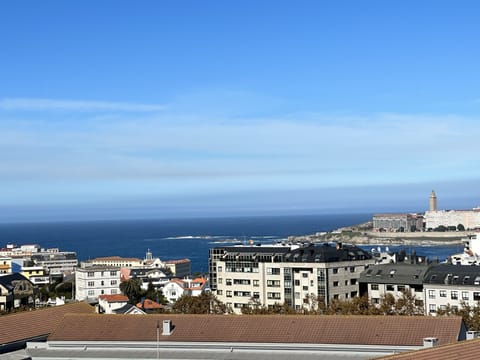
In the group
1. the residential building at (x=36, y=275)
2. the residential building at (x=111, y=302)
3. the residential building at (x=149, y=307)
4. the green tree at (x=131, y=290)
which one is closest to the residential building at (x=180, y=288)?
the green tree at (x=131, y=290)

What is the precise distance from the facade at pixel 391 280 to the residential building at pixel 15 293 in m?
30.6

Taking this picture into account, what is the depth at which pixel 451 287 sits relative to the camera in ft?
183

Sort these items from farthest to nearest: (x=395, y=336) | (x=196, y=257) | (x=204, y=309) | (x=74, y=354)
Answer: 1. (x=196, y=257)
2. (x=204, y=309)
3. (x=74, y=354)
4. (x=395, y=336)

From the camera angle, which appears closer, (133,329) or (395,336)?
(395,336)

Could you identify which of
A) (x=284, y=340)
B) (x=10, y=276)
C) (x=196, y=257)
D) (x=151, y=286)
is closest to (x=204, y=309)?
(x=284, y=340)

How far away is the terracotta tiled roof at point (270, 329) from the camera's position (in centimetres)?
2866

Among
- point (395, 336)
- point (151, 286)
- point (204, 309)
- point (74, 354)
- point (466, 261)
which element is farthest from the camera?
point (151, 286)

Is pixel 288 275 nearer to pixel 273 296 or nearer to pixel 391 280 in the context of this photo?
pixel 273 296

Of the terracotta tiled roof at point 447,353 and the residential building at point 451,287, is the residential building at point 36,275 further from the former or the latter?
the terracotta tiled roof at point 447,353

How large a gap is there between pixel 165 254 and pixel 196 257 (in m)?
11.9

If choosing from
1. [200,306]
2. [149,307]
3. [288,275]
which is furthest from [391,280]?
[149,307]

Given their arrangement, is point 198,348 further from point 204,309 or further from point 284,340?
point 204,309

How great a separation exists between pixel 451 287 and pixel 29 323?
33.8 metres

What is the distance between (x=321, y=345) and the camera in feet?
95.1
